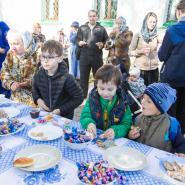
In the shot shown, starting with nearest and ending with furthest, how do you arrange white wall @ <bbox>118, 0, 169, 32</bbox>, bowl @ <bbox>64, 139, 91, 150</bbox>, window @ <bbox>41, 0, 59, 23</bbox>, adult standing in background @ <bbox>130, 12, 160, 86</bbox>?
bowl @ <bbox>64, 139, 91, 150</bbox>
adult standing in background @ <bbox>130, 12, 160, 86</bbox>
white wall @ <bbox>118, 0, 169, 32</bbox>
window @ <bbox>41, 0, 59, 23</bbox>

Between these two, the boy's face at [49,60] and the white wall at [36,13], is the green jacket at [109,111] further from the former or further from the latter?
the white wall at [36,13]

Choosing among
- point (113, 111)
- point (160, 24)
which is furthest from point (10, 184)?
point (160, 24)

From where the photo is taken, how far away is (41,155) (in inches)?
50.1

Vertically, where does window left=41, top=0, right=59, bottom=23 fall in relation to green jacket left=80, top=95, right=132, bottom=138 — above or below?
above

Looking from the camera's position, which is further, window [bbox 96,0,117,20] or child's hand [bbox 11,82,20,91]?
window [bbox 96,0,117,20]

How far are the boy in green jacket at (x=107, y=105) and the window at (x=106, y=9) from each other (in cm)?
419

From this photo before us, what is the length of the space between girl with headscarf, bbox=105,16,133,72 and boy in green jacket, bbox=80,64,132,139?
1.74 meters

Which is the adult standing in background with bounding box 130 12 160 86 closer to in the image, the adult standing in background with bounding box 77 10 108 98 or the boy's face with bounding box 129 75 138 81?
the adult standing in background with bounding box 77 10 108 98

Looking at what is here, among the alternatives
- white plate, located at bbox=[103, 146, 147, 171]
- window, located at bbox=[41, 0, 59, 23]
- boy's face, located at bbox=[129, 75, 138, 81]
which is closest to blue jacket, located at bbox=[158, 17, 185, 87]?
boy's face, located at bbox=[129, 75, 138, 81]

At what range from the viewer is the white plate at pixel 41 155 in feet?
3.85

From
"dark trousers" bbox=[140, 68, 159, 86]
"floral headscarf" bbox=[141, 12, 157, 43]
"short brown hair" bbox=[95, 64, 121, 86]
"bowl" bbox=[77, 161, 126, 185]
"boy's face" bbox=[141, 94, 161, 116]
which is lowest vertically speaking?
"dark trousers" bbox=[140, 68, 159, 86]

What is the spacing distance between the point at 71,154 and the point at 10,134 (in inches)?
17.3

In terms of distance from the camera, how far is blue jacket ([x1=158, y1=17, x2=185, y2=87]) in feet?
8.42

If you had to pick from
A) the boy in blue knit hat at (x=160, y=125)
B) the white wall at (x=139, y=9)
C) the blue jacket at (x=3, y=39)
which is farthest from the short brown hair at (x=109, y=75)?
the white wall at (x=139, y=9)
